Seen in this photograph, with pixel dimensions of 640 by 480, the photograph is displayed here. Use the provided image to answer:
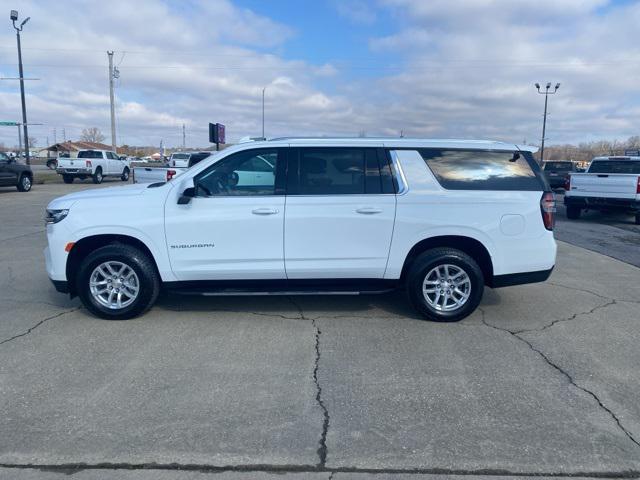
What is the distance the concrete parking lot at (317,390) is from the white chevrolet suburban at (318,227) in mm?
444

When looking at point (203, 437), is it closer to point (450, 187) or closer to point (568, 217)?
A: point (450, 187)

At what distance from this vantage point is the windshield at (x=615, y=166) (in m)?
15.7

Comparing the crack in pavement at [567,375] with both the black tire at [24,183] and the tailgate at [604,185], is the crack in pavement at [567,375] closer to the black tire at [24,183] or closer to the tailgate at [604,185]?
the tailgate at [604,185]

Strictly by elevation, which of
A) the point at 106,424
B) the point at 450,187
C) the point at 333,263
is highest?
the point at 450,187

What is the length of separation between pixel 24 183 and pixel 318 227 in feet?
72.4

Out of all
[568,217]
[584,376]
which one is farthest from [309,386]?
[568,217]

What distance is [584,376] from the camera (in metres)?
4.45

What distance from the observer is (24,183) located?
2336 centimetres

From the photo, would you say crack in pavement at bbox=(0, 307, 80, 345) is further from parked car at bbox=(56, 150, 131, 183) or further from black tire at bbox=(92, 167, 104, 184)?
black tire at bbox=(92, 167, 104, 184)

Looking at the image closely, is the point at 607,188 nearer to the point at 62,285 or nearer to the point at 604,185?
the point at 604,185

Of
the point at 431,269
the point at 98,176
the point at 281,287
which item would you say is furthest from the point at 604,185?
the point at 98,176

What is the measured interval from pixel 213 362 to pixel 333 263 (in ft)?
5.46

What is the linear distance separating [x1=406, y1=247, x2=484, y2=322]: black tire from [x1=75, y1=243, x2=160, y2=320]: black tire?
272 cm

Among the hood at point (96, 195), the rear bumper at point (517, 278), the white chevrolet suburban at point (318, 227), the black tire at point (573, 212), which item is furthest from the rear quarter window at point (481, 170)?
the black tire at point (573, 212)
